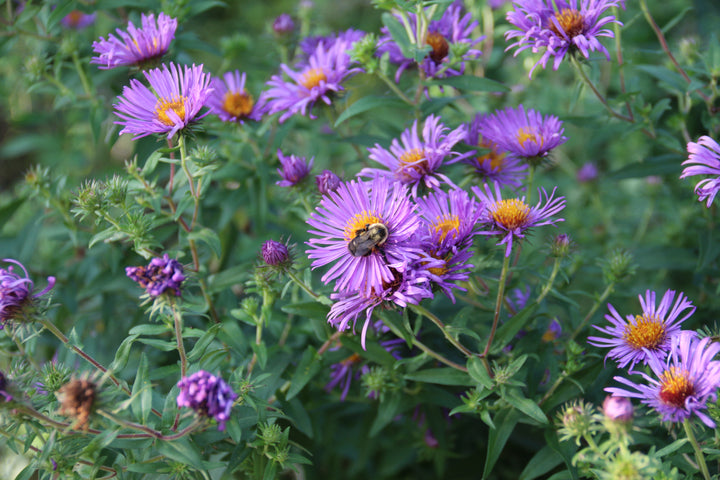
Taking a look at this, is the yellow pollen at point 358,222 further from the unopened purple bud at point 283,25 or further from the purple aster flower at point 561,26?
the unopened purple bud at point 283,25

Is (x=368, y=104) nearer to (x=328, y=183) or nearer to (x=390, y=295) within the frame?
(x=328, y=183)

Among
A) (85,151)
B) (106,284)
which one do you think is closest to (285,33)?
(106,284)

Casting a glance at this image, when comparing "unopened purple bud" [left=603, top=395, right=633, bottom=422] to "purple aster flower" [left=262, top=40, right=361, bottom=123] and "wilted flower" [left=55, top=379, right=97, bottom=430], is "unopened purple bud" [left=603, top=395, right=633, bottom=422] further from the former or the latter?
"purple aster flower" [left=262, top=40, right=361, bottom=123]

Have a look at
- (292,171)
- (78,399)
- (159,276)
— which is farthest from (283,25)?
(78,399)

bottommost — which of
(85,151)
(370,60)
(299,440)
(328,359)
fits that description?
(85,151)

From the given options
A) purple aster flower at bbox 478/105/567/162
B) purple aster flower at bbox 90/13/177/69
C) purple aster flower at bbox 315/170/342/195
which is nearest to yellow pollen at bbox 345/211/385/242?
purple aster flower at bbox 315/170/342/195

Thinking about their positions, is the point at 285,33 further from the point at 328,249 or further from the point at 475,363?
the point at 475,363
